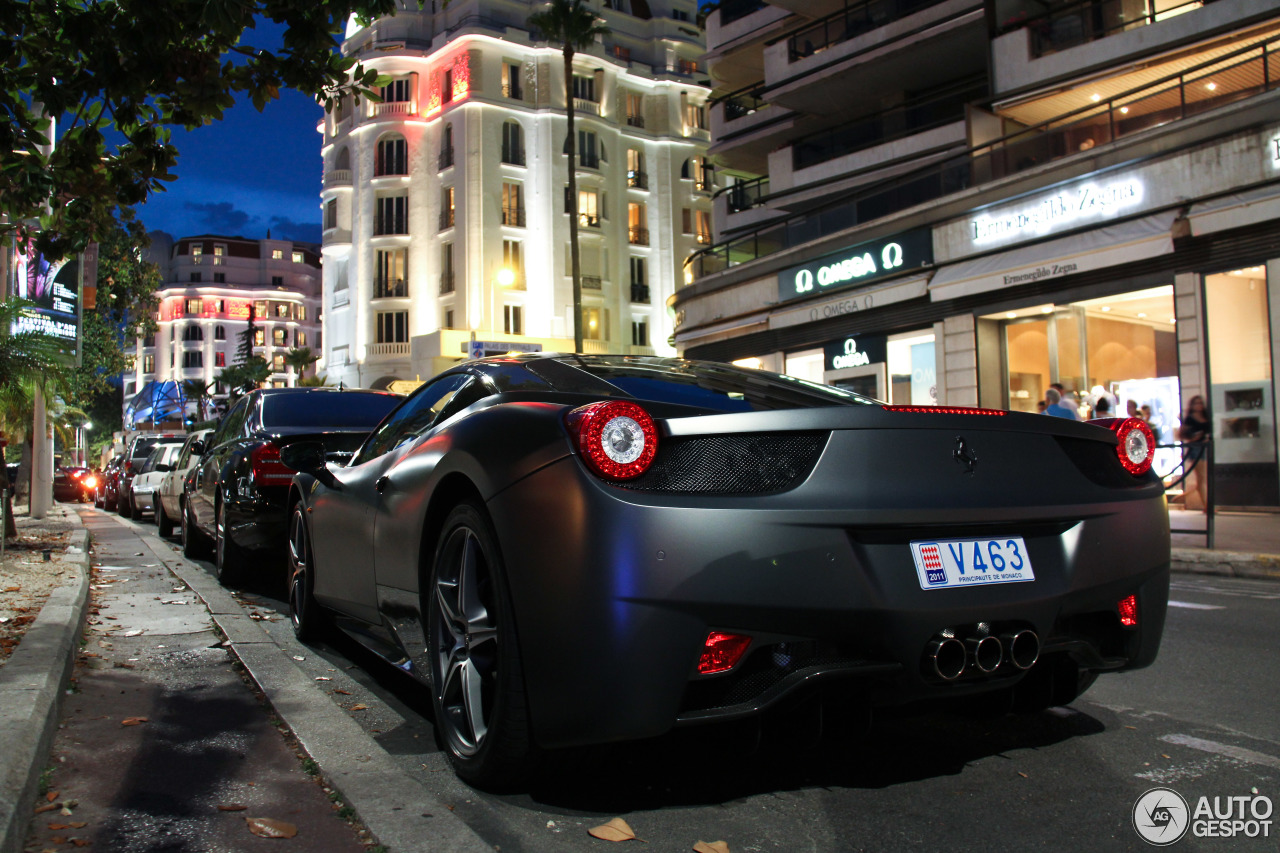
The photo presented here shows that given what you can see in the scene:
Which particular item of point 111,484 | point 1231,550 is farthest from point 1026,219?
point 111,484

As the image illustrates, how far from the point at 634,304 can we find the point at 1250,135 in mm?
42811

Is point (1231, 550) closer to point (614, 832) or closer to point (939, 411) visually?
point (939, 411)

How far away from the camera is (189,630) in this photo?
19.0 ft

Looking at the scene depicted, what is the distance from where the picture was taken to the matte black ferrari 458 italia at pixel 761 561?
2.45 meters

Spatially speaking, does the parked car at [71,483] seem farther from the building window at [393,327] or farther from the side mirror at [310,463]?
the side mirror at [310,463]

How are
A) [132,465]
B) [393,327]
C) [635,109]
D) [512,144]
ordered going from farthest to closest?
[635,109]
[393,327]
[512,144]
[132,465]

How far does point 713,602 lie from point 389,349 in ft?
171

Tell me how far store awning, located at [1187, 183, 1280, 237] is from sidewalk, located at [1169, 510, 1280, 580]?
171 inches

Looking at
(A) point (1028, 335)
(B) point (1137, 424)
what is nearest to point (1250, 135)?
(A) point (1028, 335)

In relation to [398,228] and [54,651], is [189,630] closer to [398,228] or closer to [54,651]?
[54,651]

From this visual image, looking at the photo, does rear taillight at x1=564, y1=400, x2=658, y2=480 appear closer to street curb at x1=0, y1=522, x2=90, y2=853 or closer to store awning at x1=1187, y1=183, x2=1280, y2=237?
street curb at x1=0, y1=522, x2=90, y2=853

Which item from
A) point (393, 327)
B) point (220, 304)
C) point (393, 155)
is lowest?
point (393, 327)

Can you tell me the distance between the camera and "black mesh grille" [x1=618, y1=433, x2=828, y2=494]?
2545mm

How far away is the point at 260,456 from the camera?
23.3 ft
